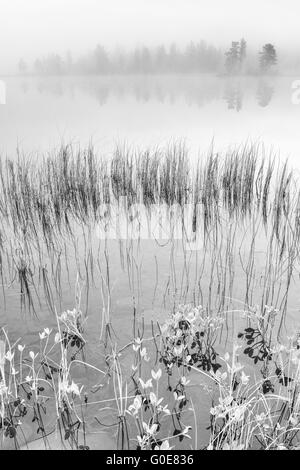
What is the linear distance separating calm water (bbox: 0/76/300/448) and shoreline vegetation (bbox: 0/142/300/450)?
5cm

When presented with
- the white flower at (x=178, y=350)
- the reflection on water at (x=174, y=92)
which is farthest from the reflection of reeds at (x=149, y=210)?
the reflection on water at (x=174, y=92)

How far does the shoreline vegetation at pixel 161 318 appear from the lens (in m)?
2.68

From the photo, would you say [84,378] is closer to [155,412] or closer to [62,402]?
[62,402]

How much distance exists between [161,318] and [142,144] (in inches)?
338

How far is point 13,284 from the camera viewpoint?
14.6 ft

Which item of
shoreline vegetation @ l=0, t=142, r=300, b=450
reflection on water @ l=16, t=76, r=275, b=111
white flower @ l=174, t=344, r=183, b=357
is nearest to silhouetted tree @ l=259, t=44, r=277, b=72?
reflection on water @ l=16, t=76, r=275, b=111

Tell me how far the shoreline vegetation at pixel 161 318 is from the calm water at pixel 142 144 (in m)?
0.05

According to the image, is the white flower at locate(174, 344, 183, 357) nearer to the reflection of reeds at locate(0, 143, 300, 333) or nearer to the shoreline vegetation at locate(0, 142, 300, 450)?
the shoreline vegetation at locate(0, 142, 300, 450)

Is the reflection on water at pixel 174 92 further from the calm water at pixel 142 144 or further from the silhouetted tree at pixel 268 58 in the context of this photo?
the silhouetted tree at pixel 268 58

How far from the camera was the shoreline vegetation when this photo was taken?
268 centimetres

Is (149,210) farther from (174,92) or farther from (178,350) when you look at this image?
(174,92)

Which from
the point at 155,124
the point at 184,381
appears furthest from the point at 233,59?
the point at 184,381
